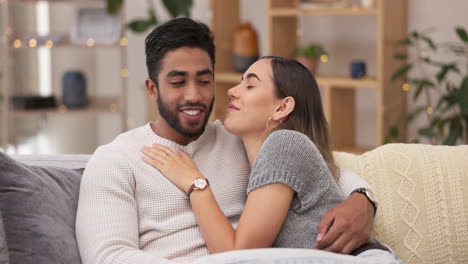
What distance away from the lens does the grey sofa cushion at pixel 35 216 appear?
5.98 feet

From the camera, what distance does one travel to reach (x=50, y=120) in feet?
18.8

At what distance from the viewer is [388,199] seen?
2154mm

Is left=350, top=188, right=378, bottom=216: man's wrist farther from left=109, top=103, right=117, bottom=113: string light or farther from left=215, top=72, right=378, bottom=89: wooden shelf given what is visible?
left=109, top=103, right=117, bottom=113: string light

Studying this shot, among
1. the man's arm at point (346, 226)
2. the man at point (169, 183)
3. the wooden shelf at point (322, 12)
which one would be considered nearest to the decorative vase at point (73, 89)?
the wooden shelf at point (322, 12)

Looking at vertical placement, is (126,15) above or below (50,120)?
above

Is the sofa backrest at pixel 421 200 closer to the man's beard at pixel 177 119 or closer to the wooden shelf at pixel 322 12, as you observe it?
the man's beard at pixel 177 119

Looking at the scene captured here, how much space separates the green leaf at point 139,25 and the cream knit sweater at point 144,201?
2.82 m

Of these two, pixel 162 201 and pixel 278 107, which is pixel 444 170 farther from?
pixel 162 201

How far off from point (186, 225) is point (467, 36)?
216 centimetres

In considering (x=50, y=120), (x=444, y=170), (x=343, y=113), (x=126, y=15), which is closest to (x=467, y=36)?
(x=343, y=113)

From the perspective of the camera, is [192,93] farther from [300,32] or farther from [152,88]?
[300,32]

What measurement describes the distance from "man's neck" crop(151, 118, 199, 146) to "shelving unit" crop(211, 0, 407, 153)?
6.86 ft

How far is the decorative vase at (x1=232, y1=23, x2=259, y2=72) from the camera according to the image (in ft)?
15.1

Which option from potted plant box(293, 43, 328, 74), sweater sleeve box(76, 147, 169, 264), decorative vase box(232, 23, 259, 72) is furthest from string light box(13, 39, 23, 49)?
sweater sleeve box(76, 147, 169, 264)
